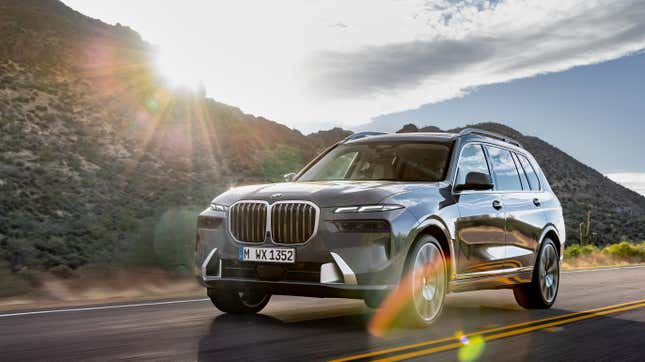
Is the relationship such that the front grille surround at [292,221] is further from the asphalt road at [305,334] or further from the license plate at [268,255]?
the asphalt road at [305,334]

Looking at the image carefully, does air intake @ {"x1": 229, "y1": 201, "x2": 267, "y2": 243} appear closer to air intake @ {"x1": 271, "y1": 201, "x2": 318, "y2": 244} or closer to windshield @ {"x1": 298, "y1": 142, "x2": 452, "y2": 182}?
air intake @ {"x1": 271, "y1": 201, "x2": 318, "y2": 244}

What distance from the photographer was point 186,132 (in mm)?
59188

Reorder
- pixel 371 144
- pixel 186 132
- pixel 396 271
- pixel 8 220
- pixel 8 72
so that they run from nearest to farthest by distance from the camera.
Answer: pixel 396 271 → pixel 371 144 → pixel 8 220 → pixel 8 72 → pixel 186 132

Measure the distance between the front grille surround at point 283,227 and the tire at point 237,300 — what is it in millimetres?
866

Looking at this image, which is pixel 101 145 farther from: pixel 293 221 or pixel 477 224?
pixel 293 221

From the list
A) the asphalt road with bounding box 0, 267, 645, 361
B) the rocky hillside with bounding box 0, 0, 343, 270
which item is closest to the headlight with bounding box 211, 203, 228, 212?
the asphalt road with bounding box 0, 267, 645, 361

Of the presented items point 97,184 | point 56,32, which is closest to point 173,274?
A: point 97,184

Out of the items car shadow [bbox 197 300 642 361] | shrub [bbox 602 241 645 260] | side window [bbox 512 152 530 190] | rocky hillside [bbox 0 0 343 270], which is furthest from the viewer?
shrub [bbox 602 241 645 260]

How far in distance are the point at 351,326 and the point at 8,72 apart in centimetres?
5044

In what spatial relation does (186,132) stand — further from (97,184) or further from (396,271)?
(396,271)

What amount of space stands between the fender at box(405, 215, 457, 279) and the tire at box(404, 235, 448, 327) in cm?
9

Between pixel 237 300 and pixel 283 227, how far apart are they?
4.71 ft

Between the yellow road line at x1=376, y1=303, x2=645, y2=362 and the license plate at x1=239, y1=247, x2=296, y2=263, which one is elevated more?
the license plate at x1=239, y1=247, x2=296, y2=263

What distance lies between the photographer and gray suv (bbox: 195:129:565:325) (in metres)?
7.27
